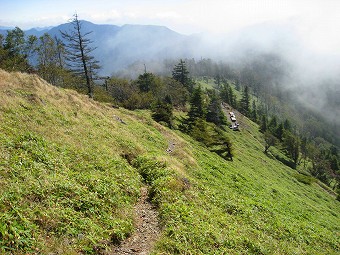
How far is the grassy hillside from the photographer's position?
1023 cm

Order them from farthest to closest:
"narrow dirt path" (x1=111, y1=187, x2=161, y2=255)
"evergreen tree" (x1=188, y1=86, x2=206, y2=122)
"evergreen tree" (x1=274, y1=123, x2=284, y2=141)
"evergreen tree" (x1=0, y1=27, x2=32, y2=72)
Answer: "evergreen tree" (x1=274, y1=123, x2=284, y2=141) → "evergreen tree" (x1=188, y1=86, x2=206, y2=122) → "evergreen tree" (x1=0, y1=27, x2=32, y2=72) → "narrow dirt path" (x1=111, y1=187, x2=161, y2=255)

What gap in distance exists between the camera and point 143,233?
12883 mm

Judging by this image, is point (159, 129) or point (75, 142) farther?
point (159, 129)

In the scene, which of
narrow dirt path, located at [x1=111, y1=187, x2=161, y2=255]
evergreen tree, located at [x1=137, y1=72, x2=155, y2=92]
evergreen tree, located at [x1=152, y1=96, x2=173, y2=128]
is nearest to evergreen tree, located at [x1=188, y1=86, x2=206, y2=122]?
evergreen tree, located at [x1=152, y1=96, x2=173, y2=128]

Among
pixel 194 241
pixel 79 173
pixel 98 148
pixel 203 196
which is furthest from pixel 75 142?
pixel 194 241

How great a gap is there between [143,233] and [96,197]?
2917 millimetres

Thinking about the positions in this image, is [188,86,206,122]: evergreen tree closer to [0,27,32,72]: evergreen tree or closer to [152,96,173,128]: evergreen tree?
[152,96,173,128]: evergreen tree

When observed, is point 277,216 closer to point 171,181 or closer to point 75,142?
point 171,181

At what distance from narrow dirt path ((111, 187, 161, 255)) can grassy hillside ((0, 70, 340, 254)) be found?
14.7 inches

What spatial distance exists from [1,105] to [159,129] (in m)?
27.1

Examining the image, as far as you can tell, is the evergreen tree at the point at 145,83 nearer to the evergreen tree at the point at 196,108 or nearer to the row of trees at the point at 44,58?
the row of trees at the point at 44,58

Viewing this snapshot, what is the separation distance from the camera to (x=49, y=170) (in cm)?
1409

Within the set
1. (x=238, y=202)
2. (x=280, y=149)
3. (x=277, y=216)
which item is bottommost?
(x=280, y=149)

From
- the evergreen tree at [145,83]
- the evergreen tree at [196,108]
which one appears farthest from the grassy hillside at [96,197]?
the evergreen tree at [145,83]
